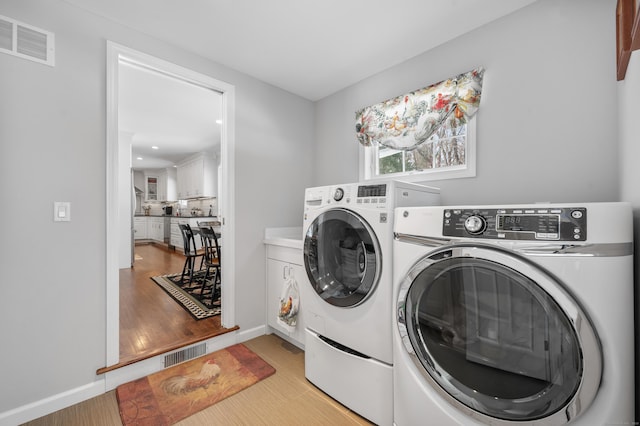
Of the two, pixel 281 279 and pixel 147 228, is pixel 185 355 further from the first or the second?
pixel 147 228

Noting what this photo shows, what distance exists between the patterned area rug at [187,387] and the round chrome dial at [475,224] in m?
1.66

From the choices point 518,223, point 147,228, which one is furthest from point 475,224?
point 147,228

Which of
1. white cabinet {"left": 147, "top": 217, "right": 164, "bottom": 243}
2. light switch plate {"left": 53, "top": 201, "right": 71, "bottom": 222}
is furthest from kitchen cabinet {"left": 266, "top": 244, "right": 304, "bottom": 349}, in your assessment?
white cabinet {"left": 147, "top": 217, "right": 164, "bottom": 243}

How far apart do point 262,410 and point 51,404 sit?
119 centimetres

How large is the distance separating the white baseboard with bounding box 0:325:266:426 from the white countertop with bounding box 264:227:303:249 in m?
0.91

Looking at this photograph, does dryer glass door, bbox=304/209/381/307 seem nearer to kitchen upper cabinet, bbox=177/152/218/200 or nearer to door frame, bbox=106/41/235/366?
door frame, bbox=106/41/235/366

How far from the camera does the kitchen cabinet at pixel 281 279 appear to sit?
2.14m

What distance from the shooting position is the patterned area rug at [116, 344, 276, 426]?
1.50 m

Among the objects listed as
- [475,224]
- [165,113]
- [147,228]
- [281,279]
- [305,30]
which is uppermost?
[165,113]

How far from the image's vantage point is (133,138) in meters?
4.98

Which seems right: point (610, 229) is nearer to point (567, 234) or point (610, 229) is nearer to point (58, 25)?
point (567, 234)

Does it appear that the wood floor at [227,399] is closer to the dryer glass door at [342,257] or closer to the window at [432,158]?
the dryer glass door at [342,257]

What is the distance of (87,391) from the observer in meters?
1.62

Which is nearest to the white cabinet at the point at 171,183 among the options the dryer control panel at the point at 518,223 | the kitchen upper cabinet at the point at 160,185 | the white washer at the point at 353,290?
the kitchen upper cabinet at the point at 160,185
